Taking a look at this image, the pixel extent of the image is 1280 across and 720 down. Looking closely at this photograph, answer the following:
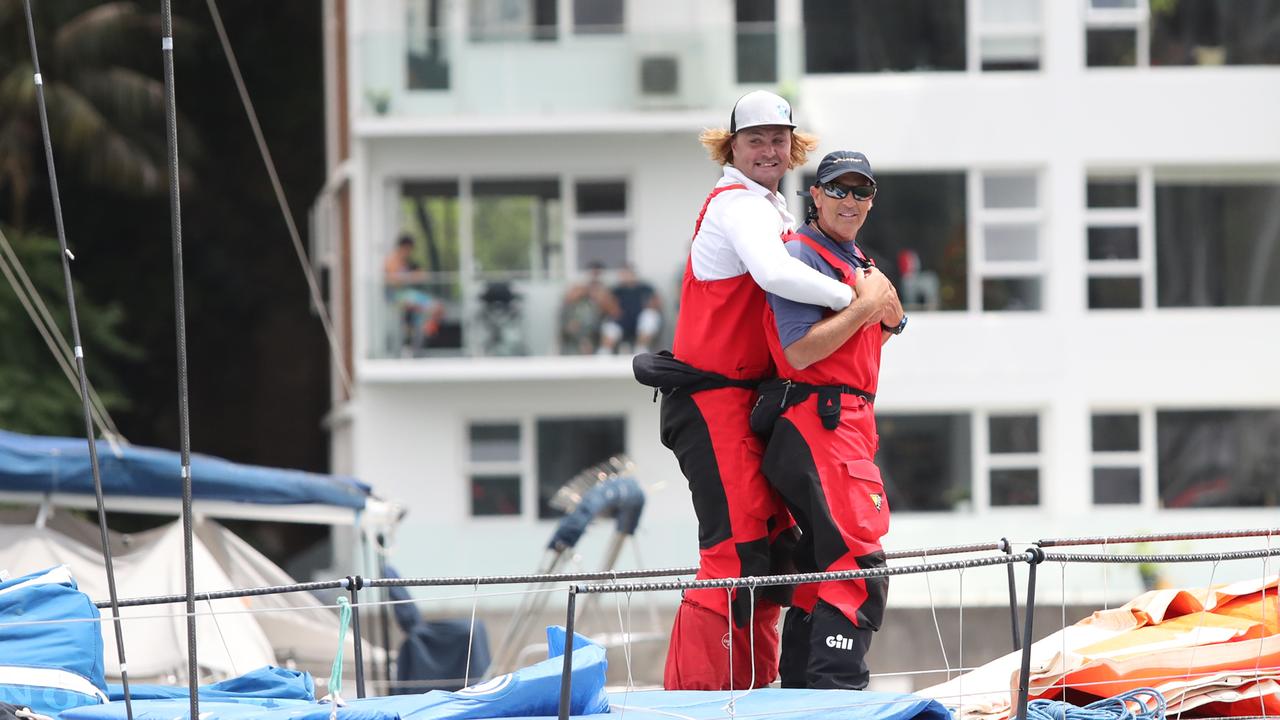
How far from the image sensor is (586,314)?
2338 centimetres

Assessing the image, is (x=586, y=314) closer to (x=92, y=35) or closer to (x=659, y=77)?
(x=659, y=77)

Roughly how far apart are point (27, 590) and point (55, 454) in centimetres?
718

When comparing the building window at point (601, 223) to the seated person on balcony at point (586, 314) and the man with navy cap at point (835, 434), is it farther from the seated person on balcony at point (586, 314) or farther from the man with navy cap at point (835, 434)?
the man with navy cap at point (835, 434)

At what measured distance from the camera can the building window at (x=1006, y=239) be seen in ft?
78.7

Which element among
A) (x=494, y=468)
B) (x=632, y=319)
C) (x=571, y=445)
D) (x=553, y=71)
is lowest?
(x=494, y=468)

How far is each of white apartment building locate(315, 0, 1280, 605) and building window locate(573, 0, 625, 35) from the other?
0.12ft

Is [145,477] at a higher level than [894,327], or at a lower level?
lower

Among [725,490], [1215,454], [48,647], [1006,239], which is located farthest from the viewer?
[1006,239]

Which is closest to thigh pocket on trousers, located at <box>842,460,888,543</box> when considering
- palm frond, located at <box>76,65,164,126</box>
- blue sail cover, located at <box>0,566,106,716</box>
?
blue sail cover, located at <box>0,566,106,716</box>

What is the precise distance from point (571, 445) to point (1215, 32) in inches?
382

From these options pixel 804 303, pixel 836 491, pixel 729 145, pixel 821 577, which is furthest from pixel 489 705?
pixel 729 145

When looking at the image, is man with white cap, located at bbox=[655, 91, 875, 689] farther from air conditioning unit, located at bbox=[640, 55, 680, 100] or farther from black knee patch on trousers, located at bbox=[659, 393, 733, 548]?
air conditioning unit, located at bbox=[640, 55, 680, 100]

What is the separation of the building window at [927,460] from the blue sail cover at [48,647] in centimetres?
1842

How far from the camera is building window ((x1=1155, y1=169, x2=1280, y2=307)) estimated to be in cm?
2417
